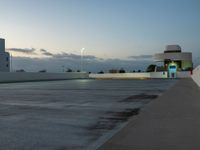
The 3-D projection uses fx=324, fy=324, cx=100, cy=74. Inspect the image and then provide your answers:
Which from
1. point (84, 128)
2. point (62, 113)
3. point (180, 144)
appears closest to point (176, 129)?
point (180, 144)

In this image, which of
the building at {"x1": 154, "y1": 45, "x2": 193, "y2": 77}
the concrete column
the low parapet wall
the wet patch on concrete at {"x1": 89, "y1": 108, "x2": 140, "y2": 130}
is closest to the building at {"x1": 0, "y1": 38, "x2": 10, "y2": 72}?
the concrete column

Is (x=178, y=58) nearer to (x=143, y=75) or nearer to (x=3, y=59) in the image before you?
(x=143, y=75)

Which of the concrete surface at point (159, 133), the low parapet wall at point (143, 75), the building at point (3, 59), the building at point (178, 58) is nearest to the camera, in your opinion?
the concrete surface at point (159, 133)

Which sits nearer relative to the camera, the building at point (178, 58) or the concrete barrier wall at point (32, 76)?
the concrete barrier wall at point (32, 76)

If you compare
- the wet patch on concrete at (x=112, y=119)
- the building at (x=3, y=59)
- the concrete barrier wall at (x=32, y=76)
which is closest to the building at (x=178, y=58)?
the concrete barrier wall at (x=32, y=76)

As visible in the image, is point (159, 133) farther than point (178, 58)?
No

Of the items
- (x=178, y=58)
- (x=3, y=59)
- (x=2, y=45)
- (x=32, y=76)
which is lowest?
(x=32, y=76)

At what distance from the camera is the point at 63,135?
7.94 meters

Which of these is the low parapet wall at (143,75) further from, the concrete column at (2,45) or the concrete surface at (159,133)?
the concrete surface at (159,133)

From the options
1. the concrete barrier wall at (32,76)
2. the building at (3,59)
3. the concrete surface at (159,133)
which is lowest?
the concrete surface at (159,133)

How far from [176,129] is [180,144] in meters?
1.74

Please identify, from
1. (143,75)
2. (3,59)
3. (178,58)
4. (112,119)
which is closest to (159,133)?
(112,119)

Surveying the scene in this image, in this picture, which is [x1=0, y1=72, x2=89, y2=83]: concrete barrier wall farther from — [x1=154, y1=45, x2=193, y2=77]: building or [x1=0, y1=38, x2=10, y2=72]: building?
[x1=0, y1=38, x2=10, y2=72]: building

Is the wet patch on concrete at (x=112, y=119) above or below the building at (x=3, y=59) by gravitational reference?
below
